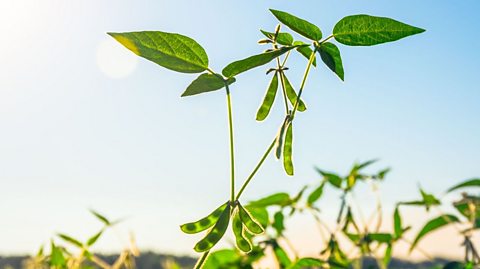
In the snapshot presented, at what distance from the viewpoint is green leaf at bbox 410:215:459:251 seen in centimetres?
132

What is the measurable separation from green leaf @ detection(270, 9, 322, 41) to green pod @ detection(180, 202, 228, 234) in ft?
0.60

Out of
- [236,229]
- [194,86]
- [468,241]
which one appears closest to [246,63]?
[194,86]

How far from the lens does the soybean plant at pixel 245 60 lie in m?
0.54

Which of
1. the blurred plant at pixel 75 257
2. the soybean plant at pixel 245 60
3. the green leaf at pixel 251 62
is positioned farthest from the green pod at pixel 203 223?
the blurred plant at pixel 75 257

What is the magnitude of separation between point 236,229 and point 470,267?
0.83 m

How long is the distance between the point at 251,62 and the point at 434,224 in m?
0.97

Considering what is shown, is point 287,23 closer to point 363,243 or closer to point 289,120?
point 289,120

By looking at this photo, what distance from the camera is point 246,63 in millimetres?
569

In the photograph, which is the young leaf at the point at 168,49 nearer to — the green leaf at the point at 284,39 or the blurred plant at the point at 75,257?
the green leaf at the point at 284,39

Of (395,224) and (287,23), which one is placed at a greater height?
(287,23)

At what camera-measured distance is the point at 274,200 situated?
1.54m

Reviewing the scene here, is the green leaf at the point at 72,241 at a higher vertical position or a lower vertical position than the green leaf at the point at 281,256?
higher

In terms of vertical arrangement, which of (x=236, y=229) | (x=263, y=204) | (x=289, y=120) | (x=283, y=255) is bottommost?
(x=283, y=255)

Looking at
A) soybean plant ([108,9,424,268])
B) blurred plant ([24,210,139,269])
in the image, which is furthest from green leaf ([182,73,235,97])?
blurred plant ([24,210,139,269])
